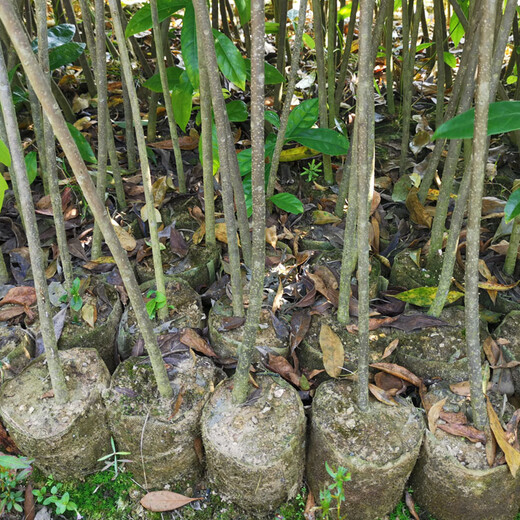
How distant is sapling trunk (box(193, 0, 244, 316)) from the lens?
0.90 m

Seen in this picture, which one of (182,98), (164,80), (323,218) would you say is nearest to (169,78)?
(182,98)

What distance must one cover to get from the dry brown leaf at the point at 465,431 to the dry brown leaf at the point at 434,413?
12 millimetres

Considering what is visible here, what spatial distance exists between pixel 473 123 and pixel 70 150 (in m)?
0.60

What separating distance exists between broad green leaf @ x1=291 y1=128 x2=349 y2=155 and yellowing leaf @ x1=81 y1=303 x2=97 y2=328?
2.28 feet

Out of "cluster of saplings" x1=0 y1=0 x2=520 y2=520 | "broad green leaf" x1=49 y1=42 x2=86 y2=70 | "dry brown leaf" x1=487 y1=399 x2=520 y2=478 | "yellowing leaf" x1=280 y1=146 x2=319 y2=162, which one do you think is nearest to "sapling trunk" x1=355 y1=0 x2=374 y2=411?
"cluster of saplings" x1=0 y1=0 x2=520 y2=520

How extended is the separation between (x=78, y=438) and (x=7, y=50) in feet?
3.74

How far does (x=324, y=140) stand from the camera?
1455 mm

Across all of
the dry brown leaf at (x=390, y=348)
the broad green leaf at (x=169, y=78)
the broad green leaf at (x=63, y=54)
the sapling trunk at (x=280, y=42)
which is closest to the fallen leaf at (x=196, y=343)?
the dry brown leaf at (x=390, y=348)

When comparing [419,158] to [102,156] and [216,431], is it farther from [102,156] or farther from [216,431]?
[216,431]

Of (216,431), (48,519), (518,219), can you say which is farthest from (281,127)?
(48,519)

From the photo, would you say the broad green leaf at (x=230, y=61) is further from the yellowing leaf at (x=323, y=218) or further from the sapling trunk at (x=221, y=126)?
the yellowing leaf at (x=323, y=218)

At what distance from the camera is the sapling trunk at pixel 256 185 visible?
30.0 inches

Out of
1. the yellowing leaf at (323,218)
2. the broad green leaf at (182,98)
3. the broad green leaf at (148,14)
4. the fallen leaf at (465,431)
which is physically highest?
the broad green leaf at (148,14)

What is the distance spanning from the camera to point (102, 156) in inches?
51.5
